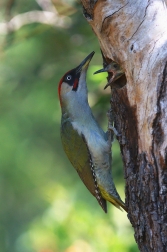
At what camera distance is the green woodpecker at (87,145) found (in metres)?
4.83

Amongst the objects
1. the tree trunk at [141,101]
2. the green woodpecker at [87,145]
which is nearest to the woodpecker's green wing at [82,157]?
the green woodpecker at [87,145]

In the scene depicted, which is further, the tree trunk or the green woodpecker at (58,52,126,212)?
the green woodpecker at (58,52,126,212)

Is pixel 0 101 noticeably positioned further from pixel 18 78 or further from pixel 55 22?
pixel 55 22

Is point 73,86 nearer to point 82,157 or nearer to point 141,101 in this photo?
point 82,157

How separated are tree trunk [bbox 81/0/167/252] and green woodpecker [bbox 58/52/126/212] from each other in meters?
1.06

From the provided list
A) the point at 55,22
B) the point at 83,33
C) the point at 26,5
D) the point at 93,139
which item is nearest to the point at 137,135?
the point at 93,139

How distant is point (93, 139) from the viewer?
4824 millimetres

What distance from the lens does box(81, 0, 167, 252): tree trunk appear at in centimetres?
334

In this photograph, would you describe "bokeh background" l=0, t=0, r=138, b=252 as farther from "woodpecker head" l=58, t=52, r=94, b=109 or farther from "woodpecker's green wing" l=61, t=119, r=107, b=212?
"woodpecker's green wing" l=61, t=119, r=107, b=212

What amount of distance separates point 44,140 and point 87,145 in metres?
4.15

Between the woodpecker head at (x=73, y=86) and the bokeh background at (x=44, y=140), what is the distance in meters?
0.17

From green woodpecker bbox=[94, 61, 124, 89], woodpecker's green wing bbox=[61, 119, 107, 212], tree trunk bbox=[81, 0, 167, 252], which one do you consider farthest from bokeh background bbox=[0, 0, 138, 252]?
tree trunk bbox=[81, 0, 167, 252]

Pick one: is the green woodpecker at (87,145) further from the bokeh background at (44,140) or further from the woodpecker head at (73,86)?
the bokeh background at (44,140)

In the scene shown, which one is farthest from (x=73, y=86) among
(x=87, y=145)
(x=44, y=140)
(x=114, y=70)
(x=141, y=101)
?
(x=44, y=140)
